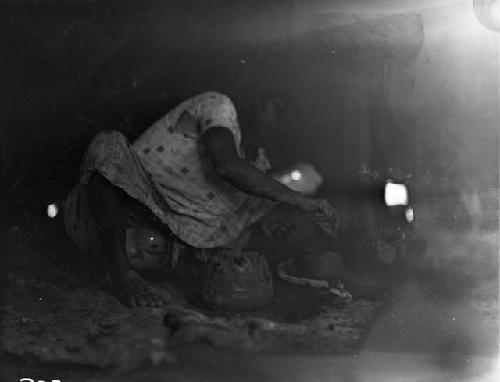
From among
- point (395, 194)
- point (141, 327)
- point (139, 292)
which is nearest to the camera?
point (141, 327)

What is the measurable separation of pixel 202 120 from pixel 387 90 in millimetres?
722

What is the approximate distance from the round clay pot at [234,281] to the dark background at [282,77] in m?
0.43

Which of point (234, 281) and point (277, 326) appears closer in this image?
point (277, 326)

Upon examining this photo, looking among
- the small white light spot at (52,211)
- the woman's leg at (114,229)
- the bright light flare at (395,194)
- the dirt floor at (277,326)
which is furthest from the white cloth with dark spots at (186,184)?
the bright light flare at (395,194)

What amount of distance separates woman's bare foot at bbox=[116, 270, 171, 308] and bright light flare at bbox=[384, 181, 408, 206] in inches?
35.8

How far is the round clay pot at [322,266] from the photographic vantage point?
9.89ft

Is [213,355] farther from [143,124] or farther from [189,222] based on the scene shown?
[143,124]

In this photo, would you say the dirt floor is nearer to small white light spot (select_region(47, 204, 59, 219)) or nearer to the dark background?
small white light spot (select_region(47, 204, 59, 219))

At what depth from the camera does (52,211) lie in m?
3.06

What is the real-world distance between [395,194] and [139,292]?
1.04 m

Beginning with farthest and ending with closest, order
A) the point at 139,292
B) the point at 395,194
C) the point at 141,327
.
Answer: the point at 395,194 < the point at 139,292 < the point at 141,327

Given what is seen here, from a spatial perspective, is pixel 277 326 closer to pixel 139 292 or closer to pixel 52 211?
pixel 139 292

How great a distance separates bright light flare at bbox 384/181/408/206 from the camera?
2990 millimetres

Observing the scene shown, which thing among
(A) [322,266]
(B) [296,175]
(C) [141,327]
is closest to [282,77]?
(B) [296,175]
